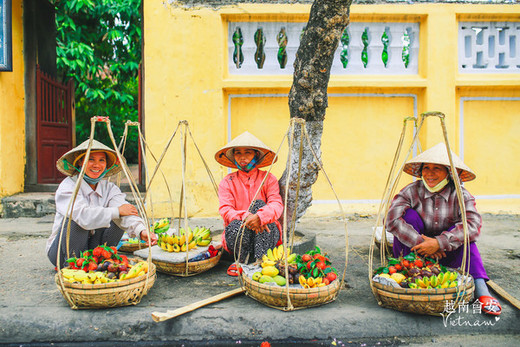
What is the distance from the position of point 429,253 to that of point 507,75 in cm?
388

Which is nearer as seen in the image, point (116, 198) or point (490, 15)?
point (116, 198)

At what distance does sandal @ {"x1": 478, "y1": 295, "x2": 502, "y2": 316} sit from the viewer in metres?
2.50

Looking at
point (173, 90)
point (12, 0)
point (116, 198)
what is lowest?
point (116, 198)

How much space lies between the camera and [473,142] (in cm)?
563

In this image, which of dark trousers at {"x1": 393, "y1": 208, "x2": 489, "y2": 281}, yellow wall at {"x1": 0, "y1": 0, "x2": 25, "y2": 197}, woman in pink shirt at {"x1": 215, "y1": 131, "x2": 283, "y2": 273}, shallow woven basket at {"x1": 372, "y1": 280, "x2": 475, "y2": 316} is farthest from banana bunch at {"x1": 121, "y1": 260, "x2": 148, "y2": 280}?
yellow wall at {"x1": 0, "y1": 0, "x2": 25, "y2": 197}

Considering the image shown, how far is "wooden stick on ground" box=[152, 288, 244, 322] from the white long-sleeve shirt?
2.61ft

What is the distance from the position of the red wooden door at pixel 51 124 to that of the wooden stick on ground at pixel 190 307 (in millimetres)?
4854

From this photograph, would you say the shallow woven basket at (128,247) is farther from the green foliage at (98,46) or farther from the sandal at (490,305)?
the green foliage at (98,46)

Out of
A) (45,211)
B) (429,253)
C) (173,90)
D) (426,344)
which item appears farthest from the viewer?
(45,211)

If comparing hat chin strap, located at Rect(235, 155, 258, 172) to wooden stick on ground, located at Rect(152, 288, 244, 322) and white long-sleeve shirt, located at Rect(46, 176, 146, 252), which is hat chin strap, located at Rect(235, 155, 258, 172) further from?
wooden stick on ground, located at Rect(152, 288, 244, 322)

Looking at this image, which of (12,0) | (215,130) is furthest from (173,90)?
(12,0)

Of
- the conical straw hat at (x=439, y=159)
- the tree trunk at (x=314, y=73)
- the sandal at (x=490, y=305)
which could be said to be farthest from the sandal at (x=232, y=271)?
the sandal at (x=490, y=305)

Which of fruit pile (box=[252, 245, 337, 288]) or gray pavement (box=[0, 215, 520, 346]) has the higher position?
fruit pile (box=[252, 245, 337, 288])

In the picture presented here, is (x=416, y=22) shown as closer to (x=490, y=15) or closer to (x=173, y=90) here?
(x=490, y=15)
